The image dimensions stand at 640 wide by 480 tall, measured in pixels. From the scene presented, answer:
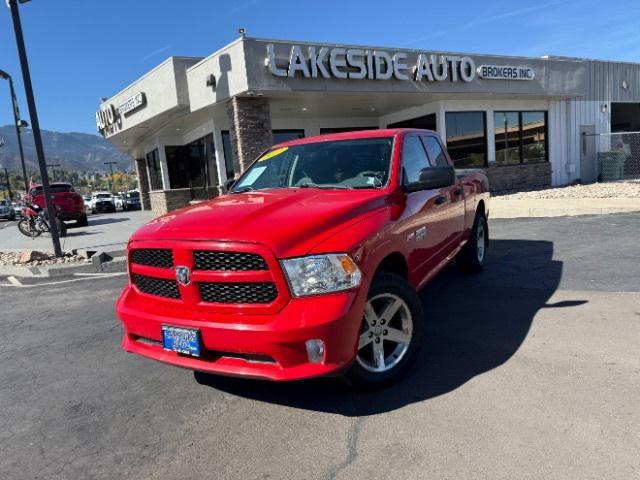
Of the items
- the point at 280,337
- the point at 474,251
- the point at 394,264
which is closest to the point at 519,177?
the point at 474,251

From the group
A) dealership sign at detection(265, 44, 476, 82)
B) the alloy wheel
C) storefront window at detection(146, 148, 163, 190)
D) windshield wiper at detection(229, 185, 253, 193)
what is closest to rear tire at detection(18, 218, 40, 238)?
storefront window at detection(146, 148, 163, 190)

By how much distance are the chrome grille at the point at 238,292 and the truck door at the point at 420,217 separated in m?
1.30

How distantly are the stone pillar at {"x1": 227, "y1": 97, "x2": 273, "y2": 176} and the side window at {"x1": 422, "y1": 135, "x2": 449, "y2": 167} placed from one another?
8227 mm

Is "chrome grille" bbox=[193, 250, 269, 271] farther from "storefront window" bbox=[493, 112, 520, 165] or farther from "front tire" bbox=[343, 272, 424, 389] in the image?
"storefront window" bbox=[493, 112, 520, 165]

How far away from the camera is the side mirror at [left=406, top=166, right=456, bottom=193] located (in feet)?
12.0

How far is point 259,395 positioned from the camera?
329 cm

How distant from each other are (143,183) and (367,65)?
19555mm

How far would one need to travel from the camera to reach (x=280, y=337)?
8.56 feet

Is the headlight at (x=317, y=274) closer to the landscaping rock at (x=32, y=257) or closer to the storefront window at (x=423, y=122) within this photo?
the landscaping rock at (x=32, y=257)

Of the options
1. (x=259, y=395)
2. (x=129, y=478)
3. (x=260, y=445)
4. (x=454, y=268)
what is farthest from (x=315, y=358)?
(x=454, y=268)

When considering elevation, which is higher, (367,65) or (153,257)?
(367,65)

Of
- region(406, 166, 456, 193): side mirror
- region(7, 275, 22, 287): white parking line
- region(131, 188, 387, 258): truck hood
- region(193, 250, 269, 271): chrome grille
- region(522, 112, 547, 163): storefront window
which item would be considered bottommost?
region(7, 275, 22, 287): white parking line

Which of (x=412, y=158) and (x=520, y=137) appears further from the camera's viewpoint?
(x=520, y=137)

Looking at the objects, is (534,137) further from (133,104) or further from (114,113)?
(114,113)
